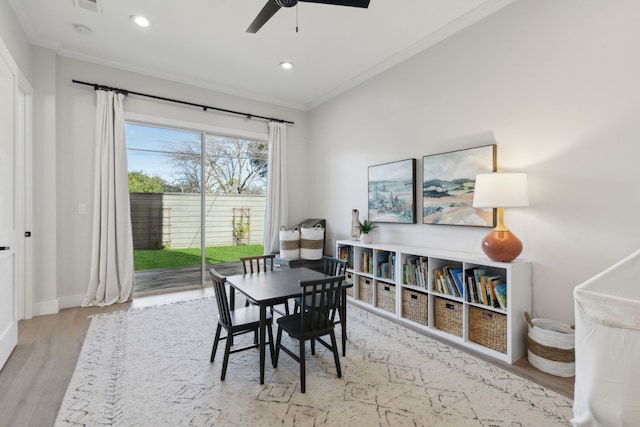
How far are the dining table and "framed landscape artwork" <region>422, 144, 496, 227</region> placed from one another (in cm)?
138

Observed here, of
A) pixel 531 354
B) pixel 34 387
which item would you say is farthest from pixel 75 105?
pixel 531 354

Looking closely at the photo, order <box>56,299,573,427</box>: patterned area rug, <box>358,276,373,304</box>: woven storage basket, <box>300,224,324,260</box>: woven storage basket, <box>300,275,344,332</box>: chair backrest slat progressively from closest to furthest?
<box>56,299,573,427</box>: patterned area rug < <box>300,275,344,332</box>: chair backrest slat < <box>358,276,373,304</box>: woven storage basket < <box>300,224,324,260</box>: woven storage basket

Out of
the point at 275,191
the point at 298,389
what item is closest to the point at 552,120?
the point at 298,389

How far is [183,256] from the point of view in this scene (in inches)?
181

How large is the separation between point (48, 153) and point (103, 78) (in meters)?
1.16

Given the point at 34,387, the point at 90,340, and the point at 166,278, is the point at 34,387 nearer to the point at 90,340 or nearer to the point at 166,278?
the point at 90,340

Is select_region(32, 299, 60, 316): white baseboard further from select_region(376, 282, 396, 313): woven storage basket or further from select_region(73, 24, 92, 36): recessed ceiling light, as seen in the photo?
select_region(376, 282, 396, 313): woven storage basket

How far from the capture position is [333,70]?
4.09 meters

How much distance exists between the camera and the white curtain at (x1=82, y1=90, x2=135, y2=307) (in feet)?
12.3

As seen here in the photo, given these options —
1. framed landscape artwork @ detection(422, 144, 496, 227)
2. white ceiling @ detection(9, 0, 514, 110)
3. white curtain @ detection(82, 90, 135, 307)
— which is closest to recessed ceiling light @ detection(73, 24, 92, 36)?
white ceiling @ detection(9, 0, 514, 110)

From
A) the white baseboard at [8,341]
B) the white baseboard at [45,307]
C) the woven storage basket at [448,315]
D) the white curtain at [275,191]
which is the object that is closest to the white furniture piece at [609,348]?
the woven storage basket at [448,315]

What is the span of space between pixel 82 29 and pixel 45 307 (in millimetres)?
3079

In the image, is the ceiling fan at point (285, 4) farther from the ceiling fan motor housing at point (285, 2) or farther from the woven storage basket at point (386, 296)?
the woven storage basket at point (386, 296)

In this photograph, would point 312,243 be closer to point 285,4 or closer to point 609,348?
point 285,4
